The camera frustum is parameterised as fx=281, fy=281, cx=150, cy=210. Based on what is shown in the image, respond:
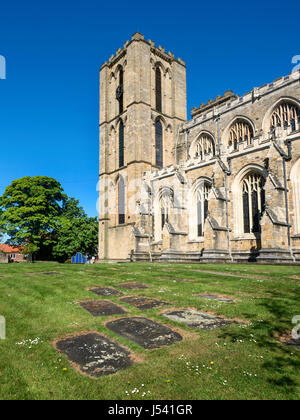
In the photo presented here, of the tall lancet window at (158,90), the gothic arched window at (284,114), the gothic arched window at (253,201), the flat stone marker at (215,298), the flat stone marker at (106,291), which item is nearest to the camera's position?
the flat stone marker at (215,298)

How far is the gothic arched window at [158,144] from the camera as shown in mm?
34688

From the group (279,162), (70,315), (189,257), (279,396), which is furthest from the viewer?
(189,257)

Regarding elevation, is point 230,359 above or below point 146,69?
below

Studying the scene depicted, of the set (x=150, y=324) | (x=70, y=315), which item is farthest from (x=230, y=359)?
(x=70, y=315)

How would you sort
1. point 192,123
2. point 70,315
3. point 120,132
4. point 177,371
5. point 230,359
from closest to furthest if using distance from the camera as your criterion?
point 177,371
point 230,359
point 70,315
point 192,123
point 120,132

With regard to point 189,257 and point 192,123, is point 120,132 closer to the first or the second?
point 192,123

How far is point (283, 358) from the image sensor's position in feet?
12.3

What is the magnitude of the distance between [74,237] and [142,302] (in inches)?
1249

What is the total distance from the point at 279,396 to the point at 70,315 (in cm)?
392

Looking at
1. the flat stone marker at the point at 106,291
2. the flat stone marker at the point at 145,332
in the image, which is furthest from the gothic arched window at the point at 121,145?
the flat stone marker at the point at 145,332

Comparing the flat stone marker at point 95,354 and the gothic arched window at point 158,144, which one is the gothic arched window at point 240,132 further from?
the flat stone marker at point 95,354

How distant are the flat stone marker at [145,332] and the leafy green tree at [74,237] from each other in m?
30.2

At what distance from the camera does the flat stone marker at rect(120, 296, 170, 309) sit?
20.6 feet

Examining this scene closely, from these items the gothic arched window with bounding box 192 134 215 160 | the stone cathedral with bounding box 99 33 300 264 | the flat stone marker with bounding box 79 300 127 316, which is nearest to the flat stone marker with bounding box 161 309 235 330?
the flat stone marker with bounding box 79 300 127 316
